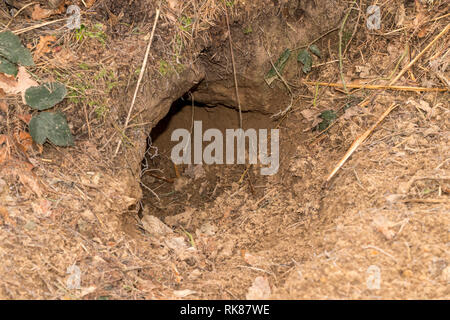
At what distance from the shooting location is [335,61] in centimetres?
Result: 320

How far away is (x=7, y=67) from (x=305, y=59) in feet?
6.58

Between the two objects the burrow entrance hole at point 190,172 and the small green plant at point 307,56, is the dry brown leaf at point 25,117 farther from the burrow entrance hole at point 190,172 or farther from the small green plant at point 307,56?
the small green plant at point 307,56

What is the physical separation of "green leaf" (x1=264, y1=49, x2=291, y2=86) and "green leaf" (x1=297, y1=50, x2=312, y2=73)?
0.09 metres

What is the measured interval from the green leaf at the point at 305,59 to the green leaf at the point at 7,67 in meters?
1.93

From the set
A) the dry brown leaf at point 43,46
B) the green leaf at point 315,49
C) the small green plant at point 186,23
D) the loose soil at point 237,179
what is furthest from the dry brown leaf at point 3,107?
the green leaf at point 315,49

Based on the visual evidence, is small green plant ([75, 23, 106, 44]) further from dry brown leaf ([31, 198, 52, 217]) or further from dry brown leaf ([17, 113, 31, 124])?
dry brown leaf ([31, 198, 52, 217])

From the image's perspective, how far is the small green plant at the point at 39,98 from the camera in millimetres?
2393

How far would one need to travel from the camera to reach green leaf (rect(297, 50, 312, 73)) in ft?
10.4

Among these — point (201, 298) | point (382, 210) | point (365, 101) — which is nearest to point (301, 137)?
point (365, 101)

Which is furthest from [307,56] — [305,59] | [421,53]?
[421,53]

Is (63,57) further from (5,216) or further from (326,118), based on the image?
(326,118)

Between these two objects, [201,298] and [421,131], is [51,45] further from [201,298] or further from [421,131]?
[421,131]

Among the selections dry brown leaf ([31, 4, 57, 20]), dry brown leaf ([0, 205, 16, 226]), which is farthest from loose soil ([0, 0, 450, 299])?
dry brown leaf ([31, 4, 57, 20])

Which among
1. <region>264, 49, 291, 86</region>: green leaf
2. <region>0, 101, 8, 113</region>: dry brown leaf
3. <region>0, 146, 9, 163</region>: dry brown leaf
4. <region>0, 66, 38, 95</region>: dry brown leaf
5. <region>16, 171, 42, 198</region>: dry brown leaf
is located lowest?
<region>16, 171, 42, 198</region>: dry brown leaf
